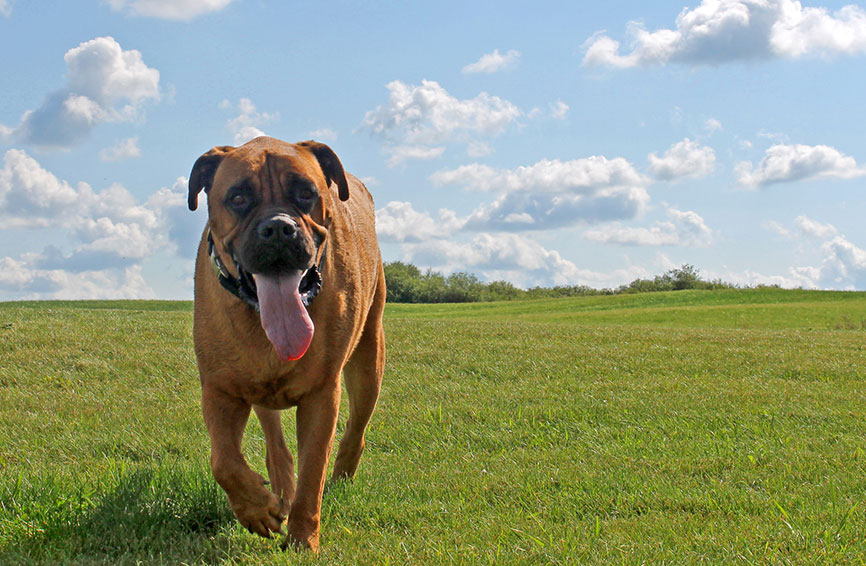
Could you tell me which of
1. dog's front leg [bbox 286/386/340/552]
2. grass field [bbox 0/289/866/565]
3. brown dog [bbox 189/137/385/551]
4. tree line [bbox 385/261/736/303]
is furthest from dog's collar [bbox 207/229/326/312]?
tree line [bbox 385/261/736/303]

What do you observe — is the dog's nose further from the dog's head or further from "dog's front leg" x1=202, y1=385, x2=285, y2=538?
"dog's front leg" x1=202, y1=385, x2=285, y2=538

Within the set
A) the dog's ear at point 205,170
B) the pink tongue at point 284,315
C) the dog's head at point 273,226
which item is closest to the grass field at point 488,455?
the pink tongue at point 284,315

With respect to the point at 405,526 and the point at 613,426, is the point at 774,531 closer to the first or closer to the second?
the point at 405,526

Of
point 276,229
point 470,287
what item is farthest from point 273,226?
point 470,287

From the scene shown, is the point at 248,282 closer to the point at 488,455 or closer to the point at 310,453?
the point at 310,453

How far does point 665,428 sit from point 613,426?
19.5 inches

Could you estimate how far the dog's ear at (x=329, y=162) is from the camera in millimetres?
3887

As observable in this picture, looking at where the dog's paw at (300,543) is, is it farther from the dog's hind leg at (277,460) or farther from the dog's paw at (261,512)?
the dog's hind leg at (277,460)

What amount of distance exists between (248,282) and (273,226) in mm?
431

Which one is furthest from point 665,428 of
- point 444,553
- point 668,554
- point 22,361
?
point 22,361

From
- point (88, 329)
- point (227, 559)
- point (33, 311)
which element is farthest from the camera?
point (33, 311)

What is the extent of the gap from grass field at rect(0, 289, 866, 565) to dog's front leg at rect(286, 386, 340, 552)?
15 centimetres

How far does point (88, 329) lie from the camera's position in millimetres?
11750

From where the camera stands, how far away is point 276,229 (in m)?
3.13
